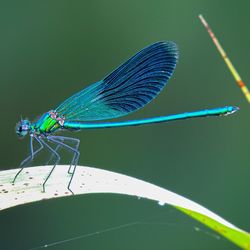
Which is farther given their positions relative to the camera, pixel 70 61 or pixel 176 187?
pixel 70 61

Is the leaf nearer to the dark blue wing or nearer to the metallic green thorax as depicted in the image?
the metallic green thorax

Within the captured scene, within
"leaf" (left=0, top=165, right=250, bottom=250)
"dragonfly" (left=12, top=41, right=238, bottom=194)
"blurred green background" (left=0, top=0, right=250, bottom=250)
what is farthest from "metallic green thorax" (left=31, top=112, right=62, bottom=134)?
"blurred green background" (left=0, top=0, right=250, bottom=250)

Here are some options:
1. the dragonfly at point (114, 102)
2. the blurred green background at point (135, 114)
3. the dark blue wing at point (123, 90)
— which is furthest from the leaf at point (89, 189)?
the blurred green background at point (135, 114)

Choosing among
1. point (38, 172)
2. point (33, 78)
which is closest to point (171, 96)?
point (33, 78)

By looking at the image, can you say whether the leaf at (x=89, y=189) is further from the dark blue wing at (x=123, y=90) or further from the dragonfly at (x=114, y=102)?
the dark blue wing at (x=123, y=90)

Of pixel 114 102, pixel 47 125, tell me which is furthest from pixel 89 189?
pixel 114 102

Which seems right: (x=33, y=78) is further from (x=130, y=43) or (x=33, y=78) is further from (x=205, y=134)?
(x=205, y=134)
